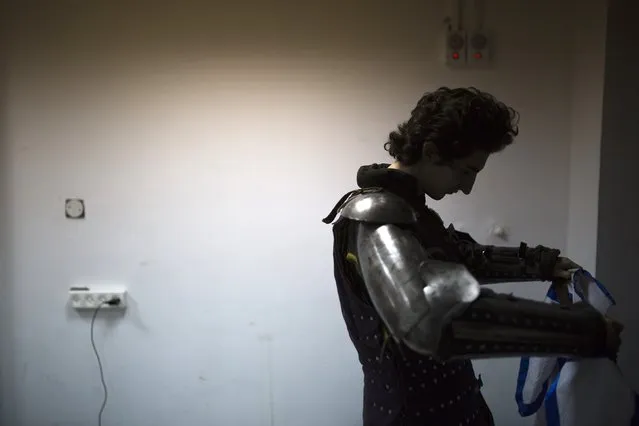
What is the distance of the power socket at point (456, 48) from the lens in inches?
59.2

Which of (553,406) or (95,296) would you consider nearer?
(553,406)

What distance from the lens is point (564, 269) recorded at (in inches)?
36.8

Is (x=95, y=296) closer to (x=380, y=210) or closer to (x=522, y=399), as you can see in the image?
(x=380, y=210)

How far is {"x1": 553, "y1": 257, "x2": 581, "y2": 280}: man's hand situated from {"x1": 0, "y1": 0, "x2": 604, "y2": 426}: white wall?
2.14 ft

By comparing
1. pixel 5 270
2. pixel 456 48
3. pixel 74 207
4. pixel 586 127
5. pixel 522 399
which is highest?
pixel 456 48

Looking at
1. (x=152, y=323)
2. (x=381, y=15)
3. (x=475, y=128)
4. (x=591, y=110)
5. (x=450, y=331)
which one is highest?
(x=381, y=15)

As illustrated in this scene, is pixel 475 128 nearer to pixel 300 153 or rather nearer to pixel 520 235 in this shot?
pixel 300 153

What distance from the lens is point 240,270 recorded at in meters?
1.58

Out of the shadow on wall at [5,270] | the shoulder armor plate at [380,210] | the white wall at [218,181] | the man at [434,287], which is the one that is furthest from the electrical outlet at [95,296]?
the shoulder armor plate at [380,210]

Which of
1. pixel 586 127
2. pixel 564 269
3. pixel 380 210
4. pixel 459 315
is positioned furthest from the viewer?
pixel 586 127

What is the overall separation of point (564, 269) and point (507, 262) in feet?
0.42

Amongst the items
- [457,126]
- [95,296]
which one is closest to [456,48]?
[457,126]

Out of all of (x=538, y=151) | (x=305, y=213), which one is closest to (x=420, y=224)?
(x=305, y=213)

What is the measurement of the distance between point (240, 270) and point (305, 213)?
14.1 inches
